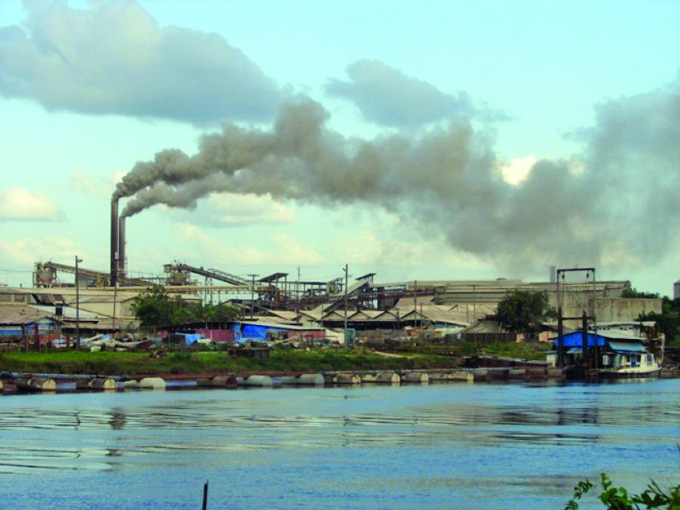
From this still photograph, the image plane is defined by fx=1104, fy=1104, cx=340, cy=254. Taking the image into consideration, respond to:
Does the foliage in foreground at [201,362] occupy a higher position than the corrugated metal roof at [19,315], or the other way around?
the corrugated metal roof at [19,315]

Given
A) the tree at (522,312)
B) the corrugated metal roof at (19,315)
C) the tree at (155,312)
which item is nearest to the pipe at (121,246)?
the tree at (155,312)

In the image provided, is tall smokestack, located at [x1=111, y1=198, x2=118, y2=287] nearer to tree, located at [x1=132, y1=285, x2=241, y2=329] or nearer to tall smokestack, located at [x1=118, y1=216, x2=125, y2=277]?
tall smokestack, located at [x1=118, y1=216, x2=125, y2=277]

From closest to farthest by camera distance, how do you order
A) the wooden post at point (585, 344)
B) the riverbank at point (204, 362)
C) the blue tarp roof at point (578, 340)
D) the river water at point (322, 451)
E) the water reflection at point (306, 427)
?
the river water at point (322, 451) → the water reflection at point (306, 427) → the riverbank at point (204, 362) → the wooden post at point (585, 344) → the blue tarp roof at point (578, 340)

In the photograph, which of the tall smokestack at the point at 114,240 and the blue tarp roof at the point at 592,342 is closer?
the blue tarp roof at the point at 592,342

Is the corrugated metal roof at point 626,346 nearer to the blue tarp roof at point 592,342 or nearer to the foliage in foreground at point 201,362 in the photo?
the blue tarp roof at point 592,342

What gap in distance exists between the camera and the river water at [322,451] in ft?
96.8

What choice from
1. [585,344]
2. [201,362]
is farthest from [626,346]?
[201,362]

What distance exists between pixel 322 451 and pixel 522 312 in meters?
84.2

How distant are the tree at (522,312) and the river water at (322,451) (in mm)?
56706

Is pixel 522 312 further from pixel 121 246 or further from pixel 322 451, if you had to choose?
pixel 322 451

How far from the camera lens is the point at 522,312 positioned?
120 m

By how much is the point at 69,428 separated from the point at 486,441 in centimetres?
1643

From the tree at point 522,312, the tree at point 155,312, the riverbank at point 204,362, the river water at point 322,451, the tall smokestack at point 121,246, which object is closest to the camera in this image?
the river water at point 322,451

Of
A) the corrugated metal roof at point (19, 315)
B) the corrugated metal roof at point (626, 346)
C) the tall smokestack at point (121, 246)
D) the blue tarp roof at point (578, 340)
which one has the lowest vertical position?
the corrugated metal roof at point (626, 346)
